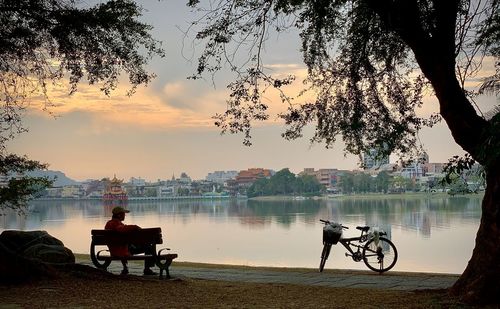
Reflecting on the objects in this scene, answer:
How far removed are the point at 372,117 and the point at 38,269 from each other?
6.59 metres

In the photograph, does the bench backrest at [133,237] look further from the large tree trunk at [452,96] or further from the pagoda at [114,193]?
the pagoda at [114,193]

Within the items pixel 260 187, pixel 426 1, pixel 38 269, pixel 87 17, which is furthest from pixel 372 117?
pixel 260 187

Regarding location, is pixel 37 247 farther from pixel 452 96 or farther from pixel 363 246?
pixel 452 96

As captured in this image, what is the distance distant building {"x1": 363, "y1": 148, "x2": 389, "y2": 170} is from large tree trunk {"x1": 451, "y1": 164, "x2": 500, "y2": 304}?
4164mm

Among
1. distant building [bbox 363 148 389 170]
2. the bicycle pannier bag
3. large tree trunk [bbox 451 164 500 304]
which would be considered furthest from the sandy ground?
distant building [bbox 363 148 389 170]

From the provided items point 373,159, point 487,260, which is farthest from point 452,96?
point 373,159

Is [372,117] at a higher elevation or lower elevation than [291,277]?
higher

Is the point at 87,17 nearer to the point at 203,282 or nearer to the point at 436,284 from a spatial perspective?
the point at 203,282

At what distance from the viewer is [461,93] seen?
25.7 feet

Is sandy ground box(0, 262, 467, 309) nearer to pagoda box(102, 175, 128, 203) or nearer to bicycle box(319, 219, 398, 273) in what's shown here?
bicycle box(319, 219, 398, 273)

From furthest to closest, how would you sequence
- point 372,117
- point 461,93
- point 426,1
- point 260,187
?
point 260,187
point 372,117
point 426,1
point 461,93

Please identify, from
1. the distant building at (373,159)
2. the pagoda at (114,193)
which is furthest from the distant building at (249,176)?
the distant building at (373,159)

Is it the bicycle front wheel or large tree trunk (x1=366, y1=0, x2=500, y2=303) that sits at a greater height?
large tree trunk (x1=366, y1=0, x2=500, y2=303)

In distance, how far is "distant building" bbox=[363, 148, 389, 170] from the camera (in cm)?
1151
